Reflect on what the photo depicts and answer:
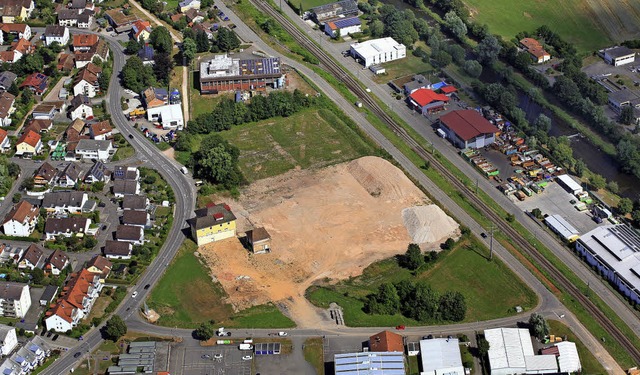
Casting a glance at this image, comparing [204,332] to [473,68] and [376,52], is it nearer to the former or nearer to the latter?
[376,52]

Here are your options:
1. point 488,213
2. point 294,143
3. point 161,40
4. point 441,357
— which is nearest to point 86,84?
point 161,40

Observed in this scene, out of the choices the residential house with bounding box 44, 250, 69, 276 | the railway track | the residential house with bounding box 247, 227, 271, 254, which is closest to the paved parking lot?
the residential house with bounding box 247, 227, 271, 254

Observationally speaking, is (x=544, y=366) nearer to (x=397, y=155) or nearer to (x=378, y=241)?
(x=378, y=241)

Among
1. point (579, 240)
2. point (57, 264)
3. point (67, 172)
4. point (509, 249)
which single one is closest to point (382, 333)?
point (509, 249)

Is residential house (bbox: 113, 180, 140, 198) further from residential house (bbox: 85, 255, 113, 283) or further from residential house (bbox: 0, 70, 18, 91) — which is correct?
residential house (bbox: 0, 70, 18, 91)

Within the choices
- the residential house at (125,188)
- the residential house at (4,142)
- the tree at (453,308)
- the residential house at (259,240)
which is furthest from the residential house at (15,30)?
the tree at (453,308)

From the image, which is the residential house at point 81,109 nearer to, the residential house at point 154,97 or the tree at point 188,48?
the residential house at point 154,97

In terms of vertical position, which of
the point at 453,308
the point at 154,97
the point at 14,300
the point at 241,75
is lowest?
the point at 14,300
